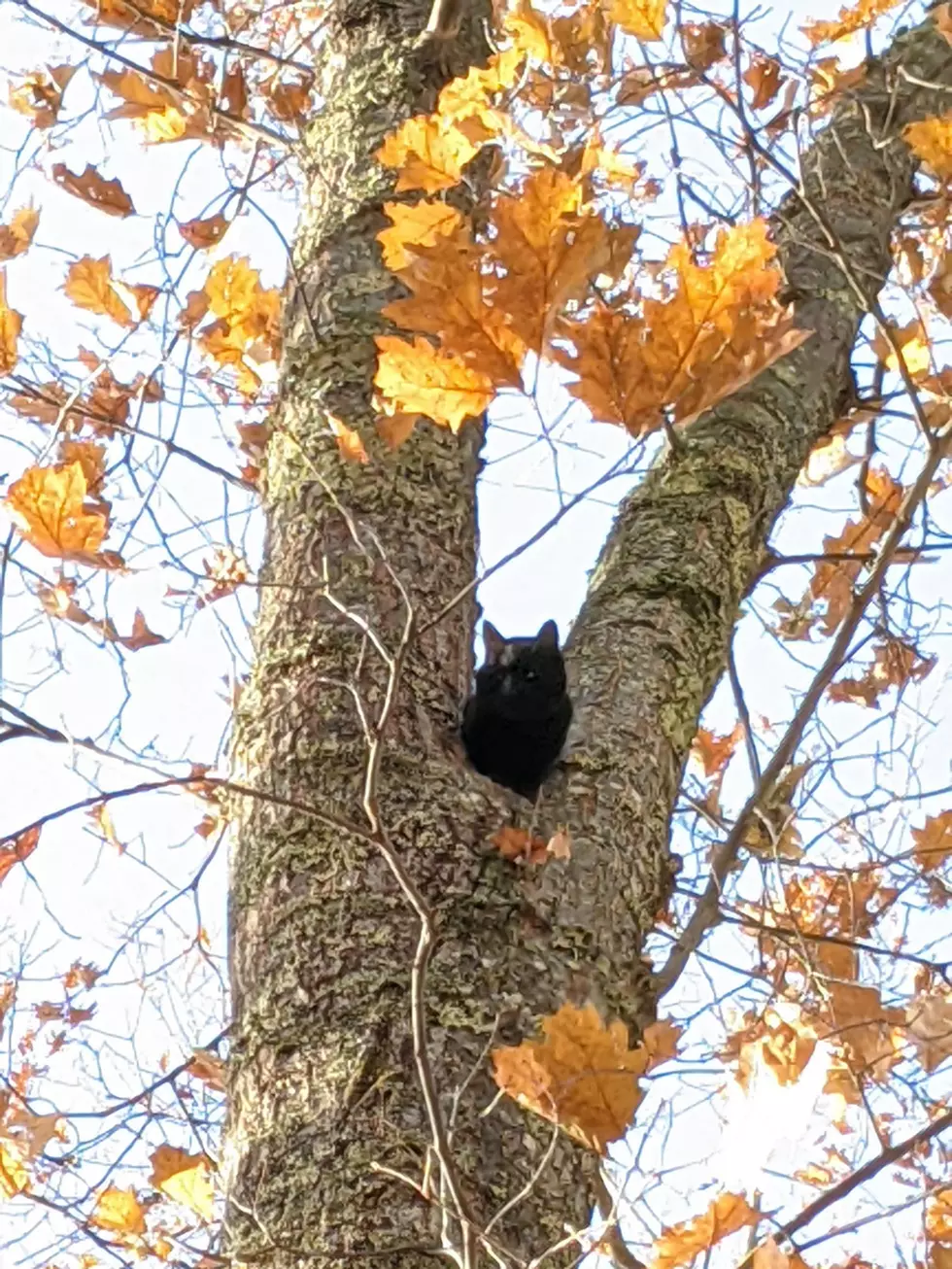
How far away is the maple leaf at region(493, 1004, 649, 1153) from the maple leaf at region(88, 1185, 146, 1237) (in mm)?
1092

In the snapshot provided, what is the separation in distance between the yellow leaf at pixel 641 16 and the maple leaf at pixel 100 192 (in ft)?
3.28

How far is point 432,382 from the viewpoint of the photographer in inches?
58.9

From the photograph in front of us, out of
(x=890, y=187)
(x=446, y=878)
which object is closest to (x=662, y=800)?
(x=446, y=878)

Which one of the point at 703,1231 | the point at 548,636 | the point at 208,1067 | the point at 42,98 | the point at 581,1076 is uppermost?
the point at 42,98

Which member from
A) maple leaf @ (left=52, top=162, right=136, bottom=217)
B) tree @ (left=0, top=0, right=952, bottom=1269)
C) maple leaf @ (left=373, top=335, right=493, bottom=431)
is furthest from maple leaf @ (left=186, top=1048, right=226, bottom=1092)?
maple leaf @ (left=52, top=162, right=136, bottom=217)

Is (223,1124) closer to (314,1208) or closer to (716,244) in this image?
(314,1208)

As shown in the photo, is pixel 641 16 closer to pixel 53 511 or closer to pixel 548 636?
pixel 53 511

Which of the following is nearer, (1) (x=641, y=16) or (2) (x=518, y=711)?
(1) (x=641, y=16)

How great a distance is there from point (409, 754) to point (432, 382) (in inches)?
24.1

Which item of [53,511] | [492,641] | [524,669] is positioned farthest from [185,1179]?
[492,641]

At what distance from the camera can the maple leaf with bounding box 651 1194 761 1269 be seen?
3.88ft

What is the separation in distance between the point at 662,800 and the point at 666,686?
0.20 m

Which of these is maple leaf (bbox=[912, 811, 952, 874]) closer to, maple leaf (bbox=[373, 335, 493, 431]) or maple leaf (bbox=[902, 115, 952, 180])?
maple leaf (bbox=[902, 115, 952, 180])

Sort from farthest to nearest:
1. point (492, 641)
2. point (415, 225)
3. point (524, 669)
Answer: point (492, 641), point (524, 669), point (415, 225)
